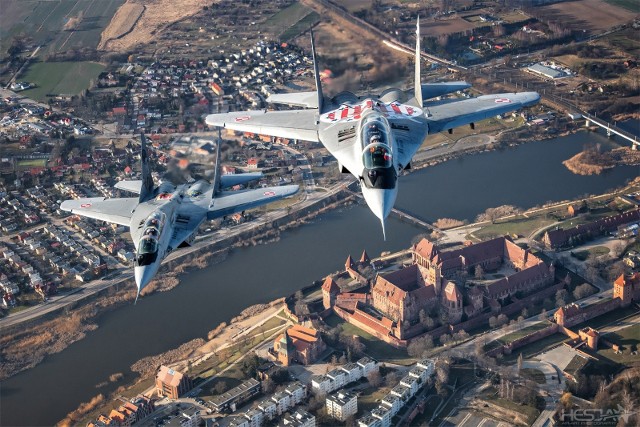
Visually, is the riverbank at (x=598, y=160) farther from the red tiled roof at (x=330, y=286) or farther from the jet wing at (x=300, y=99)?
the jet wing at (x=300, y=99)

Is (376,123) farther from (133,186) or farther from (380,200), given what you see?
(133,186)

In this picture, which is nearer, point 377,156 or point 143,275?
point 377,156

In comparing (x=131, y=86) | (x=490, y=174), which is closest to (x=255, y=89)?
(x=131, y=86)

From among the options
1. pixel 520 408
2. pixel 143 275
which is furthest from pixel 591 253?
pixel 143 275

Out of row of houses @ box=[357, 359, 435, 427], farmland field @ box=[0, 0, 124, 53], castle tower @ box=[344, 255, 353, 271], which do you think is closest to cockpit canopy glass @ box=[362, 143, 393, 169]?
row of houses @ box=[357, 359, 435, 427]

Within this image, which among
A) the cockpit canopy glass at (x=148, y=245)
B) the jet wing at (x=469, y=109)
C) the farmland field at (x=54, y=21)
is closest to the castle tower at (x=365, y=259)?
the jet wing at (x=469, y=109)

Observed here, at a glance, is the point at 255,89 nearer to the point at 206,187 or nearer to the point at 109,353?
the point at 109,353

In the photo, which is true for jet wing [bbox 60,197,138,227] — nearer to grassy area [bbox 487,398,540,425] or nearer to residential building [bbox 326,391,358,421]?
residential building [bbox 326,391,358,421]
